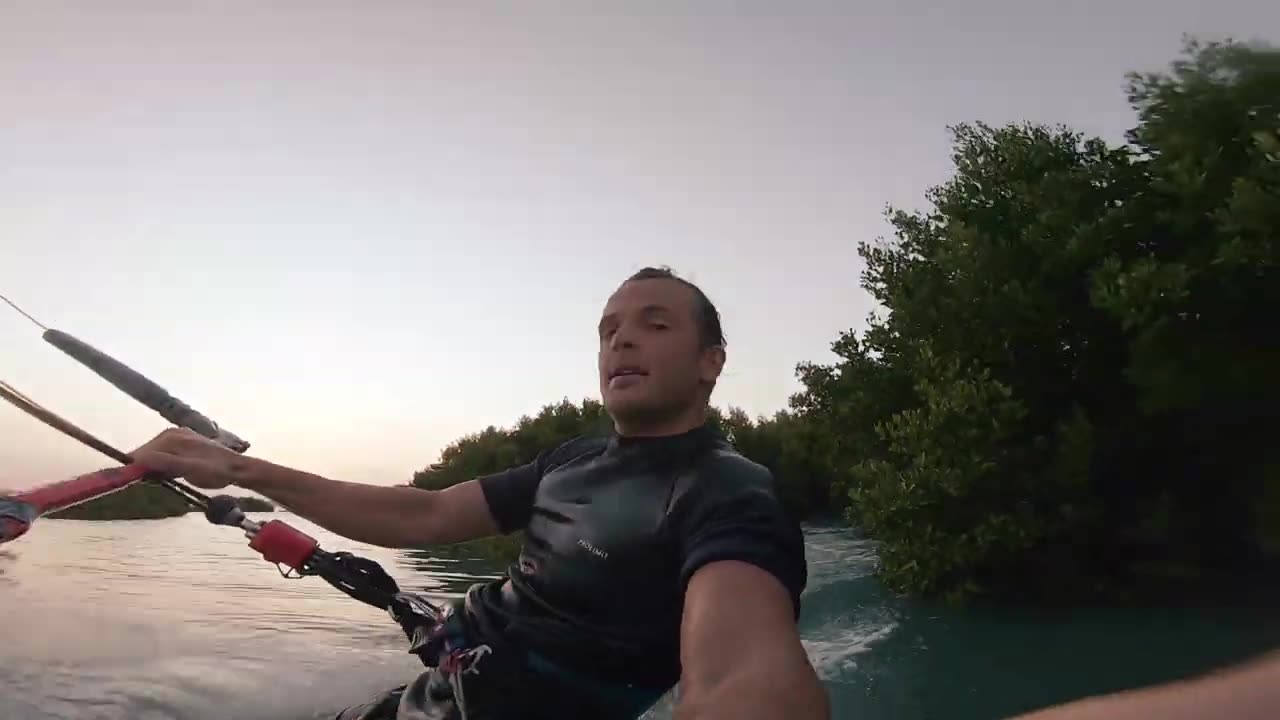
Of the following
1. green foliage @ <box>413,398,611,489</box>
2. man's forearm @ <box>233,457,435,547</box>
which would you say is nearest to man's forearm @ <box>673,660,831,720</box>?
man's forearm @ <box>233,457,435,547</box>

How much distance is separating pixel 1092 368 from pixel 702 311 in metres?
9.89

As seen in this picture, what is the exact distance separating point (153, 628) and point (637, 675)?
7.26 m

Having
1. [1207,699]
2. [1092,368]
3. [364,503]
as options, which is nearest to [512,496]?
[364,503]

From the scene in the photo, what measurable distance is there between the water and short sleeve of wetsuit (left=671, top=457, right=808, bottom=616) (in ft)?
10.6

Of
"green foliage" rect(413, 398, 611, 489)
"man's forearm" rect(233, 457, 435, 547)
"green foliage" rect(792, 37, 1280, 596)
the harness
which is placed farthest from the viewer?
"green foliage" rect(413, 398, 611, 489)

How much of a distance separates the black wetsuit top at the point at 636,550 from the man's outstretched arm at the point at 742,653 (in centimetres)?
7

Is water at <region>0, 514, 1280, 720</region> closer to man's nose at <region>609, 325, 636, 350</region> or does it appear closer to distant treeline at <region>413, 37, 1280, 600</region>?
distant treeline at <region>413, 37, 1280, 600</region>

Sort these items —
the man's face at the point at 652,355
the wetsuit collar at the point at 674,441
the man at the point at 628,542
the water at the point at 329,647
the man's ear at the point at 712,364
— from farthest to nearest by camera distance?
the water at the point at 329,647 < the man's ear at the point at 712,364 < the man's face at the point at 652,355 < the wetsuit collar at the point at 674,441 < the man at the point at 628,542

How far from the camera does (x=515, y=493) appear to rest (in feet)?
9.06

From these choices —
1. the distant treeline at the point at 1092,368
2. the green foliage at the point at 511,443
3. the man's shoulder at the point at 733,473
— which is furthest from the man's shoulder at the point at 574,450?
the green foliage at the point at 511,443

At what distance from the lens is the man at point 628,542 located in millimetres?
1544

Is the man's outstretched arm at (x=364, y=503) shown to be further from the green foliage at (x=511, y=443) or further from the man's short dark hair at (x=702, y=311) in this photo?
the green foliage at (x=511, y=443)

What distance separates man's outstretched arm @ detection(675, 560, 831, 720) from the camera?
1.40 meters

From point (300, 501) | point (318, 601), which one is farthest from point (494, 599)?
point (318, 601)
